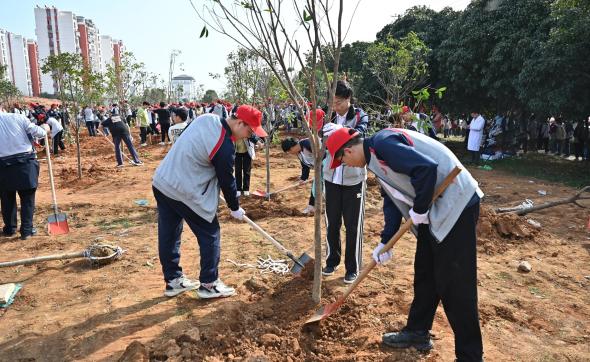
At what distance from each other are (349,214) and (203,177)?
4.46ft

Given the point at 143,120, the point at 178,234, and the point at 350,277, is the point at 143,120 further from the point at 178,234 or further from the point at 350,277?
the point at 350,277

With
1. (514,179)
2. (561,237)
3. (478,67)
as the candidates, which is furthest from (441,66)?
(561,237)

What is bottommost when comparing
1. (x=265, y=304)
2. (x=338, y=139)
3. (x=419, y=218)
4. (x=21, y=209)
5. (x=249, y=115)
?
(x=265, y=304)

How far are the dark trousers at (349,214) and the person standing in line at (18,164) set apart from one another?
396 cm

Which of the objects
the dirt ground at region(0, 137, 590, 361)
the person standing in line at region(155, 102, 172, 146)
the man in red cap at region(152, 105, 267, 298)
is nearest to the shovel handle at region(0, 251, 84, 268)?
the dirt ground at region(0, 137, 590, 361)

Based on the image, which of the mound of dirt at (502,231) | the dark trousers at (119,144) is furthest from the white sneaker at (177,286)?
the dark trousers at (119,144)

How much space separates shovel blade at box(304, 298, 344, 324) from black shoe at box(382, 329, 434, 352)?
0.40 meters

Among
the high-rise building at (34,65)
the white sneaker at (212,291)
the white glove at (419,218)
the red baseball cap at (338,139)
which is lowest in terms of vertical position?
the white sneaker at (212,291)

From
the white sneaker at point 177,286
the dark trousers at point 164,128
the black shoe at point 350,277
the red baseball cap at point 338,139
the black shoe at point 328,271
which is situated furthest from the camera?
the dark trousers at point 164,128

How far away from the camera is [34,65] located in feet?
264

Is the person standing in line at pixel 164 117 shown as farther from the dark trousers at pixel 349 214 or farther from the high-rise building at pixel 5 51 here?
the high-rise building at pixel 5 51

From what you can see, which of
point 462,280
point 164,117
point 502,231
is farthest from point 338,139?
point 164,117

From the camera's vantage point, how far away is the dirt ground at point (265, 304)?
9.70ft

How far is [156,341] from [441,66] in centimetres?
1267
